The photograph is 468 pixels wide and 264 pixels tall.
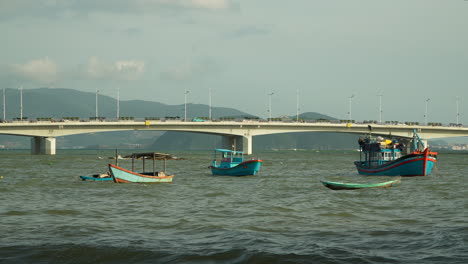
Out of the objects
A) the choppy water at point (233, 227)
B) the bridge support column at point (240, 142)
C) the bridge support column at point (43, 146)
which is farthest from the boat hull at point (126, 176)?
the bridge support column at point (240, 142)

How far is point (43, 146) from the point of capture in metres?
126

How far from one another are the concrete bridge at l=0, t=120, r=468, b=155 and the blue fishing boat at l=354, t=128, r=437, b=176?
65.0m

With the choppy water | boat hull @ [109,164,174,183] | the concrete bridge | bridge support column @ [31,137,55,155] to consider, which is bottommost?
the choppy water

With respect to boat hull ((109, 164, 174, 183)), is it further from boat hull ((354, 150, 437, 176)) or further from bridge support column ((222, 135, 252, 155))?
bridge support column ((222, 135, 252, 155))

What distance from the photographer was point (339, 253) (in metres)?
18.1

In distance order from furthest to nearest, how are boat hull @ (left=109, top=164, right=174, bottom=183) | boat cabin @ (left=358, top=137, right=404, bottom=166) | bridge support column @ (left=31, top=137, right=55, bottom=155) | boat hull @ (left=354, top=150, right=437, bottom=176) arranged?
bridge support column @ (left=31, top=137, right=55, bottom=155), boat cabin @ (left=358, top=137, right=404, bottom=166), boat hull @ (left=354, top=150, right=437, bottom=176), boat hull @ (left=109, top=164, right=174, bottom=183)

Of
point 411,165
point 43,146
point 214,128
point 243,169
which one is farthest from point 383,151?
point 43,146

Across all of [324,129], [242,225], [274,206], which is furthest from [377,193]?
[324,129]

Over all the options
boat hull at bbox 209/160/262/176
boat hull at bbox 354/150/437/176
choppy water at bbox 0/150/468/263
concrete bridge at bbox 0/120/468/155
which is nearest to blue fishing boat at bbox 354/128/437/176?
boat hull at bbox 354/150/437/176

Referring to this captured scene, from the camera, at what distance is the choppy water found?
1803cm

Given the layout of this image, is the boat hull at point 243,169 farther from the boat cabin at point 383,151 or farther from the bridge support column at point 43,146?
the bridge support column at point 43,146

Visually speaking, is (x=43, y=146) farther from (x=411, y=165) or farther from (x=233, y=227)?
(x=233, y=227)

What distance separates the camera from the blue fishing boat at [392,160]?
2245 inches

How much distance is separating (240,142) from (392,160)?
78737 mm
